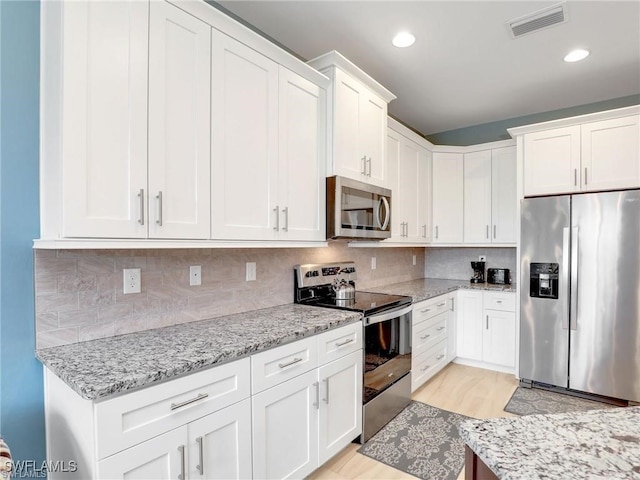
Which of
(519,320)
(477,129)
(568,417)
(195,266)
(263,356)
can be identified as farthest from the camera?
(477,129)

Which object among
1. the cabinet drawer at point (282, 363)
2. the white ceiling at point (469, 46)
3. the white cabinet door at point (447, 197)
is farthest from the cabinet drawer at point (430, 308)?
the white ceiling at point (469, 46)

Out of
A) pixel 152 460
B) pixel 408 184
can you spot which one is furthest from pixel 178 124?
pixel 408 184

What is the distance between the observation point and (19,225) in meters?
1.38

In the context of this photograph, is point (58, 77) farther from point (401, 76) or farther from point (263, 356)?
point (401, 76)

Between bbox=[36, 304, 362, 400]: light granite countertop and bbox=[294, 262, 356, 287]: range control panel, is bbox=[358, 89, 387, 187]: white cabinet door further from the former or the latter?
bbox=[36, 304, 362, 400]: light granite countertop

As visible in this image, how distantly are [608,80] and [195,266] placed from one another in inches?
144

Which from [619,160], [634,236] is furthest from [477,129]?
[634,236]

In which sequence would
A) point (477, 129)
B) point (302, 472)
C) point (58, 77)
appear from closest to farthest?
point (58, 77)
point (302, 472)
point (477, 129)

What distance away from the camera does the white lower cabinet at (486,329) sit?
3.45m

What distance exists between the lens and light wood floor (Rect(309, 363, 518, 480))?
2.01 m

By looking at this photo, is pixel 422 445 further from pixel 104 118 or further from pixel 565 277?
pixel 104 118

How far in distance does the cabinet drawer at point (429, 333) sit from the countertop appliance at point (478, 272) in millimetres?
770

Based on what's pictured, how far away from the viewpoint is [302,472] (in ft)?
5.87

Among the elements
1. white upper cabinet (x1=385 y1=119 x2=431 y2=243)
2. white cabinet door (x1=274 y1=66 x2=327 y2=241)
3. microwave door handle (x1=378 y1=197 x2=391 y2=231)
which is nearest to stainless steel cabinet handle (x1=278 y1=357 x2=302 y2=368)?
white cabinet door (x1=274 y1=66 x2=327 y2=241)
